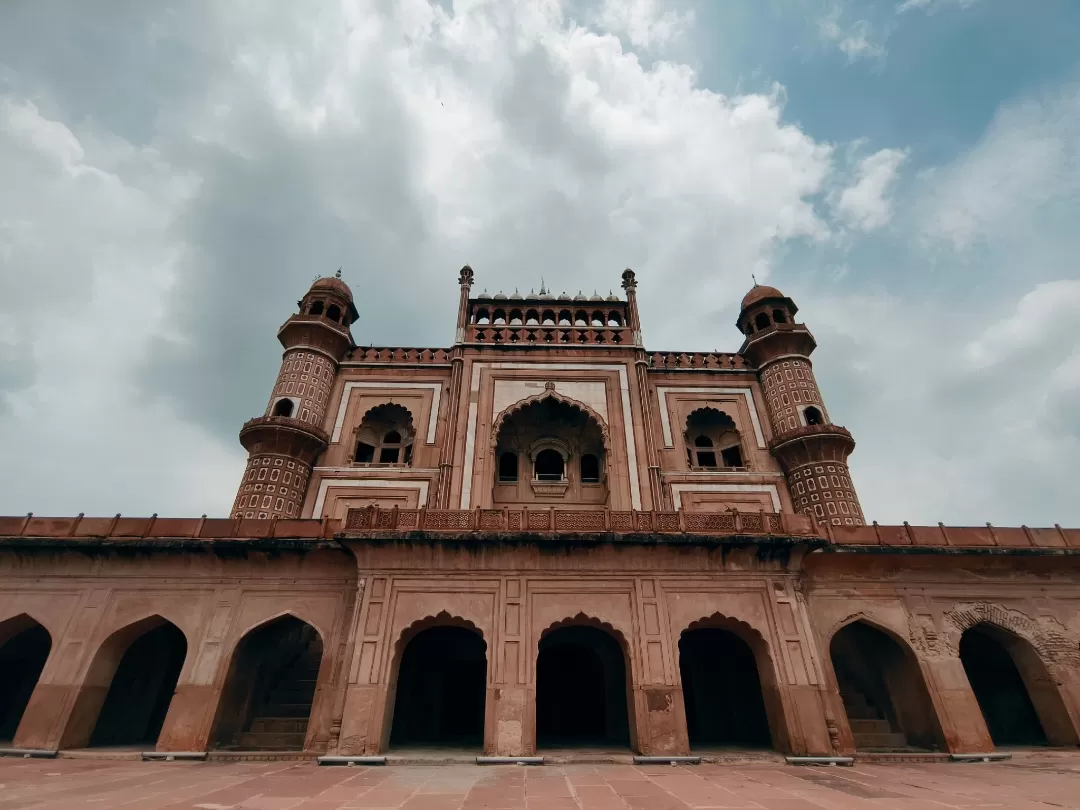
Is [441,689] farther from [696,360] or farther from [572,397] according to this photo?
[696,360]

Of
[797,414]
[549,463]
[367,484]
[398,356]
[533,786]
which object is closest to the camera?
[533,786]

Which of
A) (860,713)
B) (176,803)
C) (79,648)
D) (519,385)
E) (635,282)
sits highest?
(635,282)

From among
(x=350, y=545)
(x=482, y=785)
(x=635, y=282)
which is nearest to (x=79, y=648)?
(x=350, y=545)

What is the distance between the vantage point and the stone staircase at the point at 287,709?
11945 mm

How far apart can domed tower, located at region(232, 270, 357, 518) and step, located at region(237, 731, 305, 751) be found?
6.93 m

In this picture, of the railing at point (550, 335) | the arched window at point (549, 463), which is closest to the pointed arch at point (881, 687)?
the arched window at point (549, 463)

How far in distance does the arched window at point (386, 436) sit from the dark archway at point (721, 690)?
38.0 feet

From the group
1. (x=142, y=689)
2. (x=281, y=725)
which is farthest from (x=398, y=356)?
(x=281, y=725)

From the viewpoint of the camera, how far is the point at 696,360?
23.4 m

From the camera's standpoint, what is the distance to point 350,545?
12133 mm

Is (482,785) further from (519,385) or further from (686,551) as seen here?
(519,385)

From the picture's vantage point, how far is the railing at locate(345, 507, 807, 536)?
1227 cm

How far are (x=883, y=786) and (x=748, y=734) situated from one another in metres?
6.47

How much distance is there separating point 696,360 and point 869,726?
1413 centimetres
